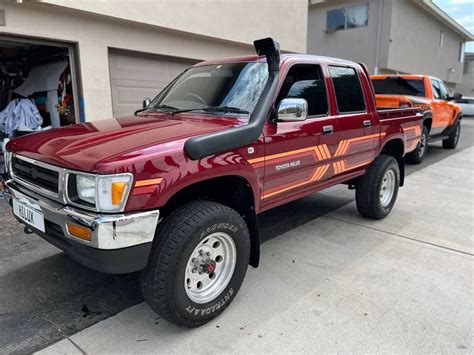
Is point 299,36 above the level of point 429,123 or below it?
above

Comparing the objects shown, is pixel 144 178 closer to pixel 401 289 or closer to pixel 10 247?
pixel 401 289

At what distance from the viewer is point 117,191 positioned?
7.34ft

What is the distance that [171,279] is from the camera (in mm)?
2467

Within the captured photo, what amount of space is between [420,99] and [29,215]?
8.87 m

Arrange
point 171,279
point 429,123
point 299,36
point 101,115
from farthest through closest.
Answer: point 299,36, point 429,123, point 101,115, point 171,279

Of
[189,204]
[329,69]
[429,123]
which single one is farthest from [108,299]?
[429,123]

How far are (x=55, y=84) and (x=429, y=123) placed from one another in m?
8.48

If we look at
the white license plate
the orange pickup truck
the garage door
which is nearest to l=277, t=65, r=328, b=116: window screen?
the white license plate

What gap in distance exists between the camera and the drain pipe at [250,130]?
101 inches

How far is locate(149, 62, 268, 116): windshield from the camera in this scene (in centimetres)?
327

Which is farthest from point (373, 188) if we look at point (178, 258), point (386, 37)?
point (386, 37)

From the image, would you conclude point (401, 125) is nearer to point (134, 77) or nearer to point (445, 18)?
point (134, 77)

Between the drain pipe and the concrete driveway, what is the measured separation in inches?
50.9

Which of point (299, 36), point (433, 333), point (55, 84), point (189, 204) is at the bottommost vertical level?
point (433, 333)
